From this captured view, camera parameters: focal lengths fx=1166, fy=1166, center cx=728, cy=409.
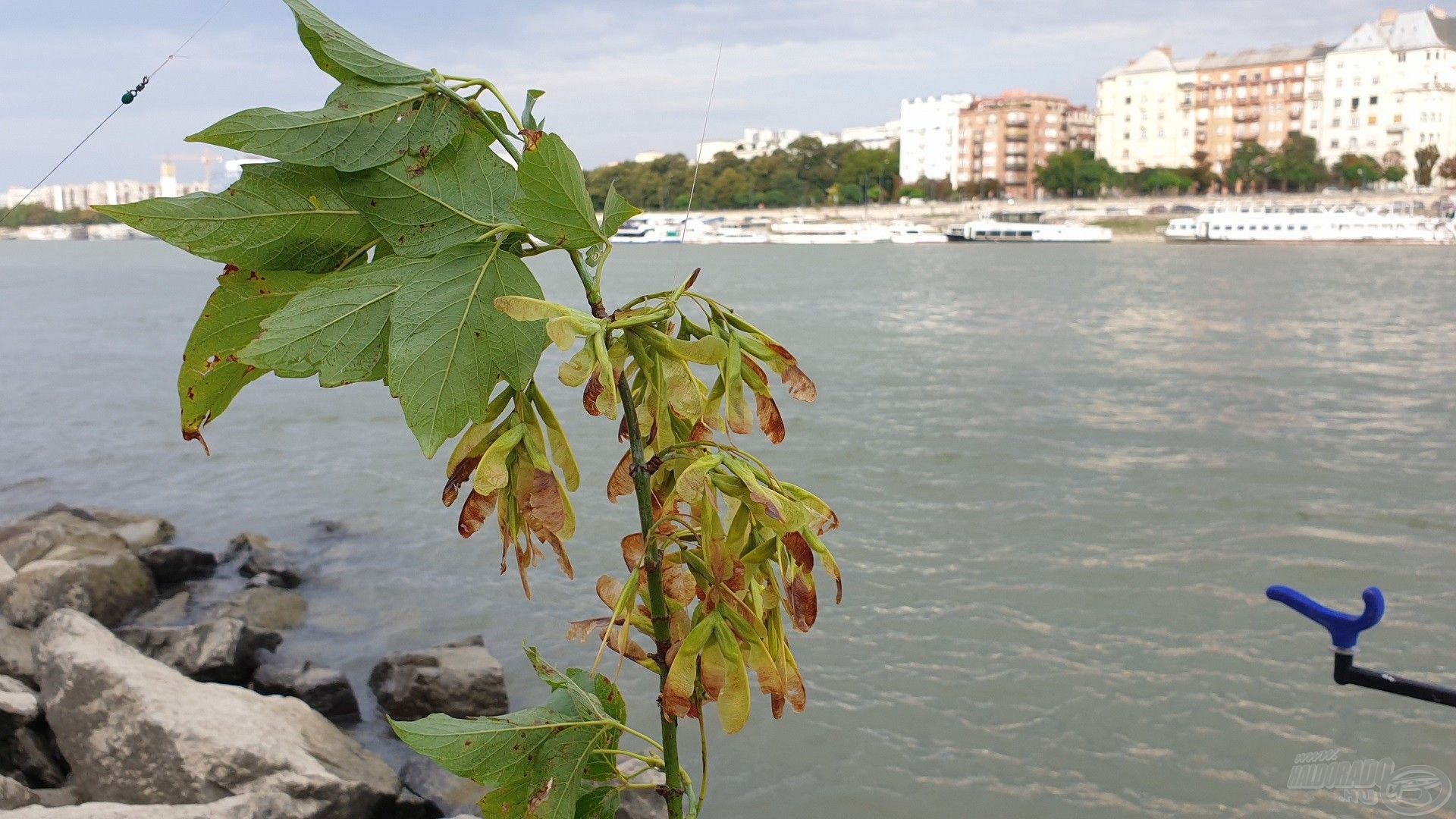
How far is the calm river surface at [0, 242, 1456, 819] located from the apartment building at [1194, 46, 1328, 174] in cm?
10424

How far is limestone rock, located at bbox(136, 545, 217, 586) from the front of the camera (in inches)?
396

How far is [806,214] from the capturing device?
112812 millimetres

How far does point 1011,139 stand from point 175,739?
447ft

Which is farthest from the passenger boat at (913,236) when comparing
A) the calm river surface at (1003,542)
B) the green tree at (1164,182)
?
the calm river surface at (1003,542)

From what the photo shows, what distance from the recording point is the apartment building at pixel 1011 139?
433 feet

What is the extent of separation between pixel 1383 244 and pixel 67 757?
101m

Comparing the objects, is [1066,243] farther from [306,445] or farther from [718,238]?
[306,445]

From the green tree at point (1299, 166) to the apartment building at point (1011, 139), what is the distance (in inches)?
1019

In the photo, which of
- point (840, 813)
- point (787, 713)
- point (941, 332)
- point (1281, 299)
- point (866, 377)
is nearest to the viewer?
point (840, 813)

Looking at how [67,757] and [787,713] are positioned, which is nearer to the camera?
[67,757]

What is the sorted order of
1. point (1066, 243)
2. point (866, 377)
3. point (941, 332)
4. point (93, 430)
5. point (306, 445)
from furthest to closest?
point (1066, 243) < point (941, 332) < point (866, 377) < point (93, 430) < point (306, 445)

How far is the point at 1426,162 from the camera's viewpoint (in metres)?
110

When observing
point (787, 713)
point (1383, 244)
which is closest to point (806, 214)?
point (1383, 244)

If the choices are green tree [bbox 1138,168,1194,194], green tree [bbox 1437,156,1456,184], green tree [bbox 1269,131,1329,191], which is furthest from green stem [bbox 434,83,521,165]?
green tree [bbox 1437,156,1456,184]
